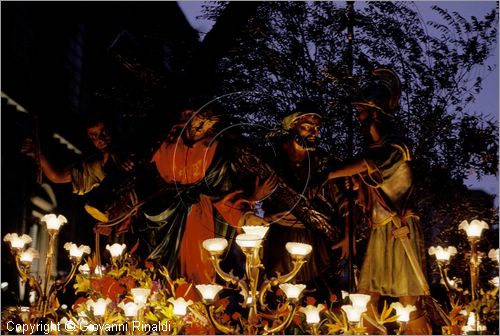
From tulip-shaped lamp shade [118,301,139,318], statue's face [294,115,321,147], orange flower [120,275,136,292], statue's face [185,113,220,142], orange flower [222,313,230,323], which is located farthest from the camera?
statue's face [185,113,220,142]

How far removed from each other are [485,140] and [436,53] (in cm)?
158

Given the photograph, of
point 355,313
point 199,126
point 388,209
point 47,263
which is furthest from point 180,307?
point 199,126

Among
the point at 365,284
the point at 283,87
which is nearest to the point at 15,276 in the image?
the point at 283,87

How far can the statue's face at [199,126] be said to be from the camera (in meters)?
11.9

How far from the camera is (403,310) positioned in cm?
978

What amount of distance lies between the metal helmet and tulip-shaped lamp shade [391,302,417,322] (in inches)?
89.2

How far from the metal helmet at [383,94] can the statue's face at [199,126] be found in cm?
195

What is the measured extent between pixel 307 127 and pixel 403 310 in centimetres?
283

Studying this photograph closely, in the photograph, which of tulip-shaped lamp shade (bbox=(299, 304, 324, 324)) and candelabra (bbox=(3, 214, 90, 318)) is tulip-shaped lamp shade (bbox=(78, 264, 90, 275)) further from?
tulip-shaped lamp shade (bbox=(299, 304, 324, 324))

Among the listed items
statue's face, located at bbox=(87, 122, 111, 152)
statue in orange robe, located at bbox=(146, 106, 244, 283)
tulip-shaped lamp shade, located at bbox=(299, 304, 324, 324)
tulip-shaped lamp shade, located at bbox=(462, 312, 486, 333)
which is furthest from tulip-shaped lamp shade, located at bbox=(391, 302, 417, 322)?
statue's face, located at bbox=(87, 122, 111, 152)

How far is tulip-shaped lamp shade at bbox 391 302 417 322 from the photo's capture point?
9.71 m

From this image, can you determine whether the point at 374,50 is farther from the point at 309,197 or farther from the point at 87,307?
the point at 87,307

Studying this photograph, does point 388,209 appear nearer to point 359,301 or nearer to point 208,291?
point 359,301

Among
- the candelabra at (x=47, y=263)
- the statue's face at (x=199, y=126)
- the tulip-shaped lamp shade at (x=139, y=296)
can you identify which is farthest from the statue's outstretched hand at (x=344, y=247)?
the candelabra at (x=47, y=263)
